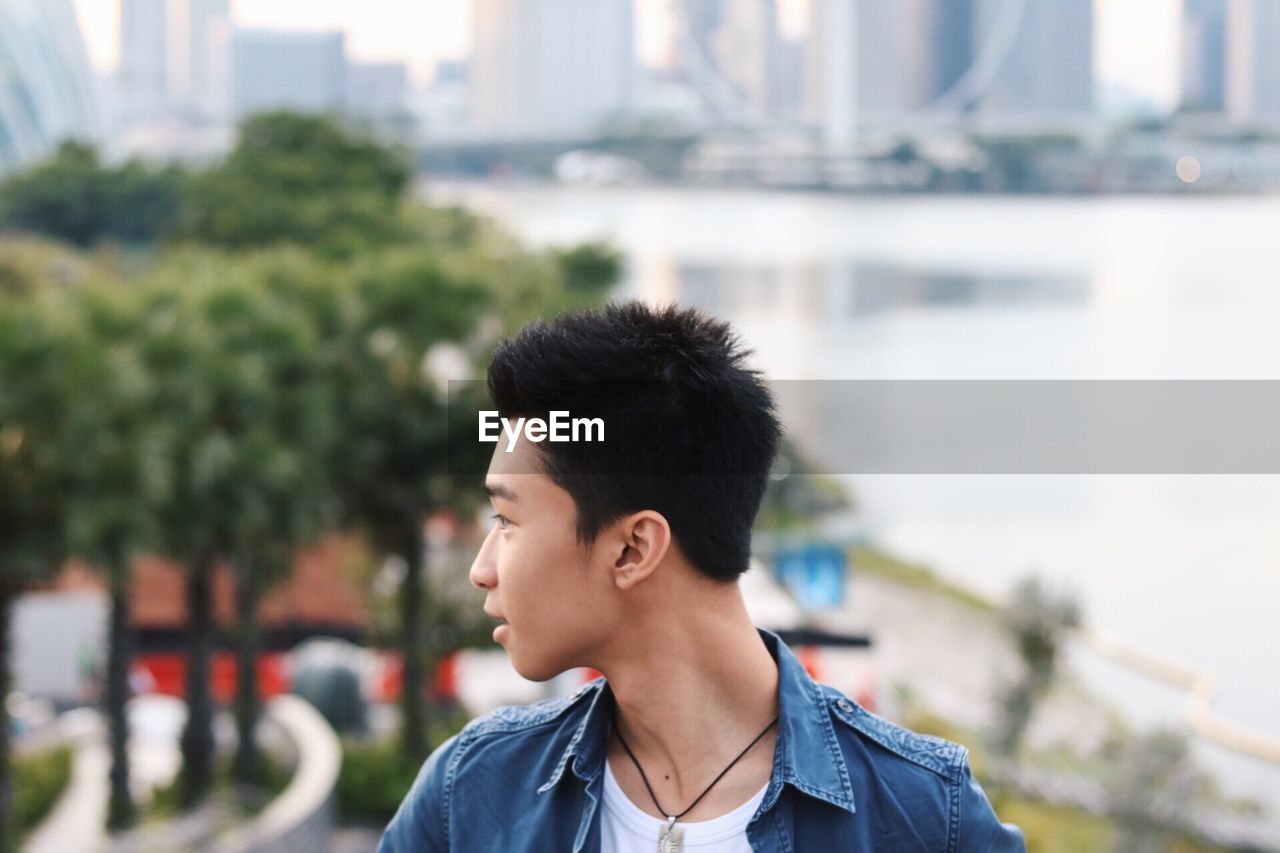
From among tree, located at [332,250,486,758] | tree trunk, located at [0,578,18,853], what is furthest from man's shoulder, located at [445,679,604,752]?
tree, located at [332,250,486,758]

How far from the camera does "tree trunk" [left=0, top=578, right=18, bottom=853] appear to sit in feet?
22.5

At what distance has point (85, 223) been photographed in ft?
109

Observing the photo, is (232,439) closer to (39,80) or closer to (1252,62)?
(39,80)

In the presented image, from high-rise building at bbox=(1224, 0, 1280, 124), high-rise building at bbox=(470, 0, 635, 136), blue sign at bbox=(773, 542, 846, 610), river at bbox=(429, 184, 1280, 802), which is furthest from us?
high-rise building at bbox=(470, 0, 635, 136)

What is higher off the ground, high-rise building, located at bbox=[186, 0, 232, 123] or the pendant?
high-rise building, located at bbox=[186, 0, 232, 123]

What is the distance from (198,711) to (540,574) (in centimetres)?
787

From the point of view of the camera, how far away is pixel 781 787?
36.2 inches

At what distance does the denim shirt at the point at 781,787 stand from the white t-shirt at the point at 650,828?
14 millimetres

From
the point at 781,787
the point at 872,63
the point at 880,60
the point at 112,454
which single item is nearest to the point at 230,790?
the point at 112,454

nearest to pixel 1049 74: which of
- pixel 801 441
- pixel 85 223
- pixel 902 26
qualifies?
pixel 902 26

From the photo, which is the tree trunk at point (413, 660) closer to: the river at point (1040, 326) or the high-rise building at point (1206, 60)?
the river at point (1040, 326)

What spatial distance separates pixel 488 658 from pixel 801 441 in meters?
15.5

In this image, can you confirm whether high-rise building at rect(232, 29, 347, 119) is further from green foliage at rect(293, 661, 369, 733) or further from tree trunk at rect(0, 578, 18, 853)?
tree trunk at rect(0, 578, 18, 853)

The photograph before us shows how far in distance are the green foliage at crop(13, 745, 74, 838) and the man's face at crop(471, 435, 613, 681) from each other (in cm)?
736
